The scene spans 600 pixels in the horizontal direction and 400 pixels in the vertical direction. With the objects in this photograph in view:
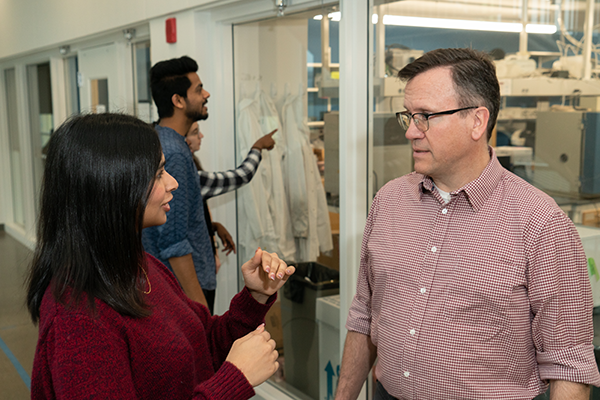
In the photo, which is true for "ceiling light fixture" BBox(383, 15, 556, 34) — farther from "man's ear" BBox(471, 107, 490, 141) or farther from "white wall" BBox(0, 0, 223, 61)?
"white wall" BBox(0, 0, 223, 61)

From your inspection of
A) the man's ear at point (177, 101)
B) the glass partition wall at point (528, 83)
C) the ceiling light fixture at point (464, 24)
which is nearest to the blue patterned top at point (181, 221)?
the man's ear at point (177, 101)

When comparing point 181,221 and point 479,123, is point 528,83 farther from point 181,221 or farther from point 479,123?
point 181,221

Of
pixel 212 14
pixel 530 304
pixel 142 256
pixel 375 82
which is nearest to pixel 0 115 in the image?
pixel 212 14

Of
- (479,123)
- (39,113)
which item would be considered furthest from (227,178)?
(39,113)

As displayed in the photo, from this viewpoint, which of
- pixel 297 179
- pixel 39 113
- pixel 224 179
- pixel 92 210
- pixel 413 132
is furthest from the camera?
pixel 39 113

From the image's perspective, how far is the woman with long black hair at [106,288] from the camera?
1.06 m

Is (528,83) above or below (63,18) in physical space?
below

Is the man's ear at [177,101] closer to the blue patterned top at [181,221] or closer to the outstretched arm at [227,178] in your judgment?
the blue patterned top at [181,221]

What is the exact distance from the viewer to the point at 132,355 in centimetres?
116

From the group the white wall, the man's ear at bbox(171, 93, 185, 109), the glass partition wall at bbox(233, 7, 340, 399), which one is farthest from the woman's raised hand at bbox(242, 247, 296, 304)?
the white wall

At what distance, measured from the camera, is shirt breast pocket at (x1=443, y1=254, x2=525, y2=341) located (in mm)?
1321

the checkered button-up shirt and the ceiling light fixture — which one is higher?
the ceiling light fixture

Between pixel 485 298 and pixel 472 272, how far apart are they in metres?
0.07

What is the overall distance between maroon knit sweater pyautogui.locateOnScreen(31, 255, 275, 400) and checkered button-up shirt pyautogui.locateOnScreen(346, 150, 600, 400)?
1.50ft
